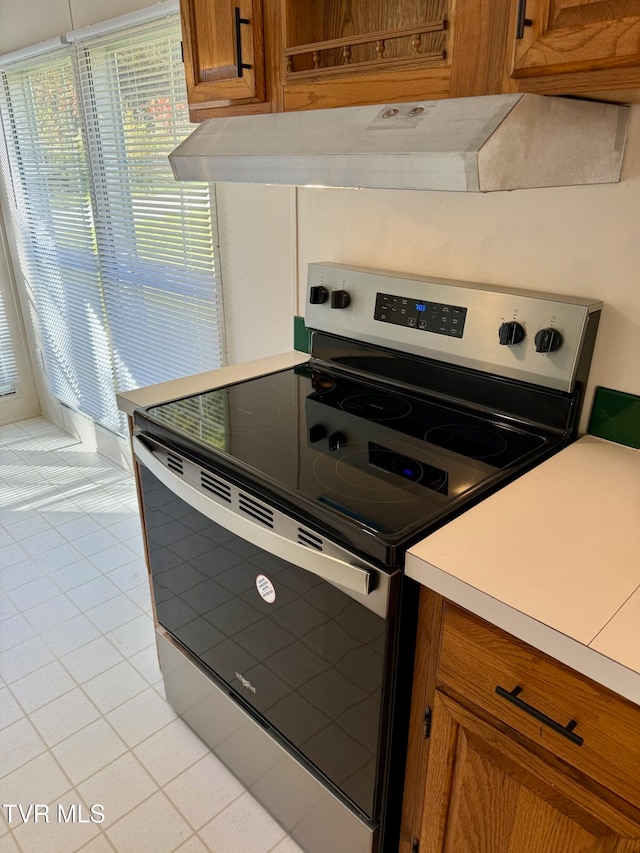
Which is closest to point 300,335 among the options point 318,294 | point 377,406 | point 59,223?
point 318,294

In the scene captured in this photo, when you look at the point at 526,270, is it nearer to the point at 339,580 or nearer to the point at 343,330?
the point at 343,330

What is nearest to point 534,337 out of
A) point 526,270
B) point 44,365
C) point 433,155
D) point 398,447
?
point 526,270

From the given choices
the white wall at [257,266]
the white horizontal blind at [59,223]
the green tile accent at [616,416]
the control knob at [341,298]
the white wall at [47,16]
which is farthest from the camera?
the white horizontal blind at [59,223]

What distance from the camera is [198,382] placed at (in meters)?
1.62

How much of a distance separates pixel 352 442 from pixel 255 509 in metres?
0.27

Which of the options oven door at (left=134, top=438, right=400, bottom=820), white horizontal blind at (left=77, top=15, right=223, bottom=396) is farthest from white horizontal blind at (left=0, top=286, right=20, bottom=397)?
oven door at (left=134, top=438, right=400, bottom=820)

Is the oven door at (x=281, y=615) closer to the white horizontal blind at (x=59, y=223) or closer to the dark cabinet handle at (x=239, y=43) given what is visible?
the dark cabinet handle at (x=239, y=43)

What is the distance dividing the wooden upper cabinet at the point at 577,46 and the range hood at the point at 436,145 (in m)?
0.04

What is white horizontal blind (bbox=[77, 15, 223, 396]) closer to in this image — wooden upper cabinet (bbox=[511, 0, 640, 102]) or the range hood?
the range hood

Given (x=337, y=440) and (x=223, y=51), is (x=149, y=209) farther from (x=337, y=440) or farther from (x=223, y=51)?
(x=337, y=440)

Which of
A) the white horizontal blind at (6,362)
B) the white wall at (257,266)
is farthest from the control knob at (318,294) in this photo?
the white horizontal blind at (6,362)

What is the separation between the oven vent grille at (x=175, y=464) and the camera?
4.24ft

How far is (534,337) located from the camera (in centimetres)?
124

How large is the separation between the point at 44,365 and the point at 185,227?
6.07 feet
